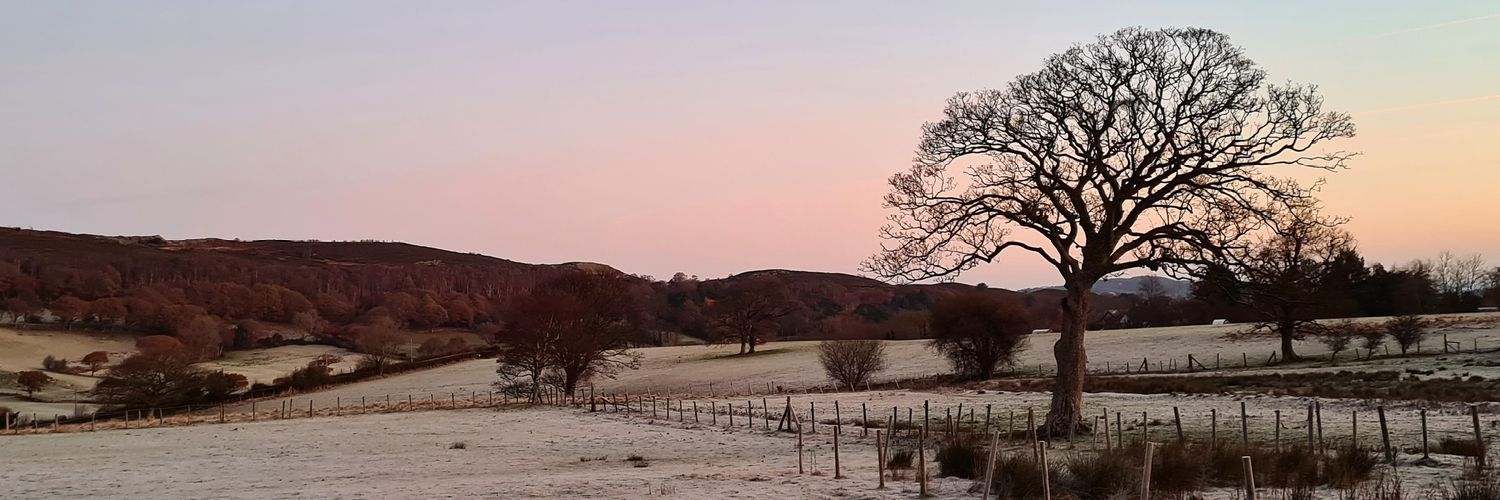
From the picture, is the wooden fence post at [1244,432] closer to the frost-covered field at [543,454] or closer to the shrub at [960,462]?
the frost-covered field at [543,454]

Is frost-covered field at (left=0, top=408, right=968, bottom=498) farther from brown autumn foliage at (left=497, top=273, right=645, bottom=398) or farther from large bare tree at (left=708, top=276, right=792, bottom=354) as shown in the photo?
large bare tree at (left=708, top=276, right=792, bottom=354)

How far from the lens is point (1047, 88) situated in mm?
22875

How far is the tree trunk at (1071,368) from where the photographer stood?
76.5ft

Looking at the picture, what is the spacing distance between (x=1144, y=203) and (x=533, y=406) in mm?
37483

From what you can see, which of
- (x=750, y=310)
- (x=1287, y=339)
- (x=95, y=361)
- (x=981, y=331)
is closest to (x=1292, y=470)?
(x=981, y=331)

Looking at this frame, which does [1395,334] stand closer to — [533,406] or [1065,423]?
[1065,423]

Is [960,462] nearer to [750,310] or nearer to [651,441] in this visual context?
[651,441]

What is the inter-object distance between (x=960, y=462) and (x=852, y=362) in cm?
3913

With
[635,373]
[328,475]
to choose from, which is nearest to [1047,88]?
[328,475]

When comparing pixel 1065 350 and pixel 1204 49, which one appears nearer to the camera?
pixel 1204 49

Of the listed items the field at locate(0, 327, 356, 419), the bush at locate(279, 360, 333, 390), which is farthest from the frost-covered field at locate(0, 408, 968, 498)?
the bush at locate(279, 360, 333, 390)

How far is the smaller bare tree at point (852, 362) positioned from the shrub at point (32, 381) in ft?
191

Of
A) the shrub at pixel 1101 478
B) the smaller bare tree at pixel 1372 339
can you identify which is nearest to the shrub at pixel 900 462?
the shrub at pixel 1101 478

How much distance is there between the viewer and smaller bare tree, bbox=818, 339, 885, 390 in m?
56.5
